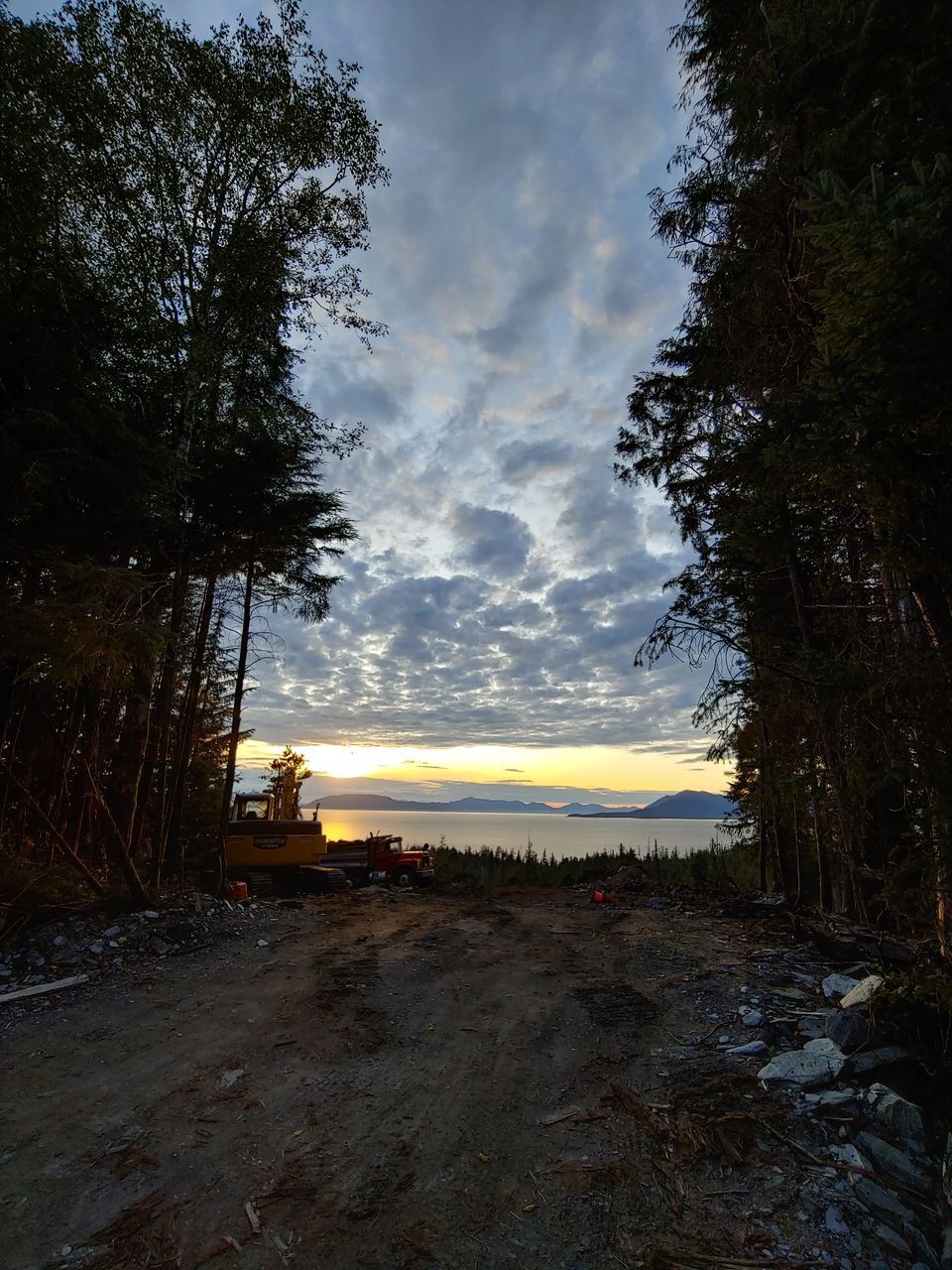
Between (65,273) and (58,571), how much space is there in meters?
4.21

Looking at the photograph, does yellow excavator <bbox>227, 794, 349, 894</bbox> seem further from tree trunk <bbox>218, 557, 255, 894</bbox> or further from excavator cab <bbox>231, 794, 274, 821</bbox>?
tree trunk <bbox>218, 557, 255, 894</bbox>

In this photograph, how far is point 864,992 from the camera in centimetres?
450

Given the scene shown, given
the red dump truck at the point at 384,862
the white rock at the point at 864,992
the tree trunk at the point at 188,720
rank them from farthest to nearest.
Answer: the red dump truck at the point at 384,862, the tree trunk at the point at 188,720, the white rock at the point at 864,992

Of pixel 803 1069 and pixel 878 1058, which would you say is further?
pixel 803 1069

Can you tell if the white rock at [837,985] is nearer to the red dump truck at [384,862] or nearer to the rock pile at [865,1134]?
the rock pile at [865,1134]

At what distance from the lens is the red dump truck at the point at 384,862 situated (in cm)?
1692

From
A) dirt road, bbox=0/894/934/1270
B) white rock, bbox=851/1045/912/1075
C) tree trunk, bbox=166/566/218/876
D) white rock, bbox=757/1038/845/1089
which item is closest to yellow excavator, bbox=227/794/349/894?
tree trunk, bbox=166/566/218/876

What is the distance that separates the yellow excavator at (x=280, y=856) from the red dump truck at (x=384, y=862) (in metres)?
1.98

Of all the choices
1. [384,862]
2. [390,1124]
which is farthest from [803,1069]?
[384,862]

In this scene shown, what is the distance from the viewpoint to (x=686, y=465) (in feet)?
34.2

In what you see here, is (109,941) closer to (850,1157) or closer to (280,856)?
(280,856)

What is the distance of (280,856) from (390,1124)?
38.2 ft

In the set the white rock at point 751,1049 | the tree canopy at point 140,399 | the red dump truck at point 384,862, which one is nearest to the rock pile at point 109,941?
the tree canopy at point 140,399

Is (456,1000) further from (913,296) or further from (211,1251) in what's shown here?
(913,296)
